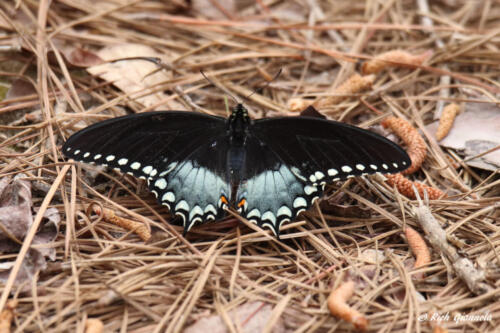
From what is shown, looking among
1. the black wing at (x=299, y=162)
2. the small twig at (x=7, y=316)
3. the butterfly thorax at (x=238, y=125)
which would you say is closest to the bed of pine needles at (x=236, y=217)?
the small twig at (x=7, y=316)

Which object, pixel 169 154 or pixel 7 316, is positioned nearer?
pixel 7 316

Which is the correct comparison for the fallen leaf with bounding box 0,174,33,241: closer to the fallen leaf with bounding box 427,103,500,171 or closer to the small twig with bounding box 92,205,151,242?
the small twig with bounding box 92,205,151,242

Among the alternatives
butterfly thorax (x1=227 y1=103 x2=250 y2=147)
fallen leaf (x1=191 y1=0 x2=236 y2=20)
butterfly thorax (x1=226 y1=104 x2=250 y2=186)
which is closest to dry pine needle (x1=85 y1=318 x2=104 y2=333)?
butterfly thorax (x1=226 y1=104 x2=250 y2=186)

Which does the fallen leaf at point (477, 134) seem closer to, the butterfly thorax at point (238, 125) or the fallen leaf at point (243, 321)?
the butterfly thorax at point (238, 125)

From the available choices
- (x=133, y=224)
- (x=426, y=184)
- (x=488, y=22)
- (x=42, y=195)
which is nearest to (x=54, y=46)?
(x=42, y=195)

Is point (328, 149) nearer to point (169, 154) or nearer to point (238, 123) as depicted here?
point (238, 123)

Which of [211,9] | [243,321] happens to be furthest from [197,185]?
[211,9]
